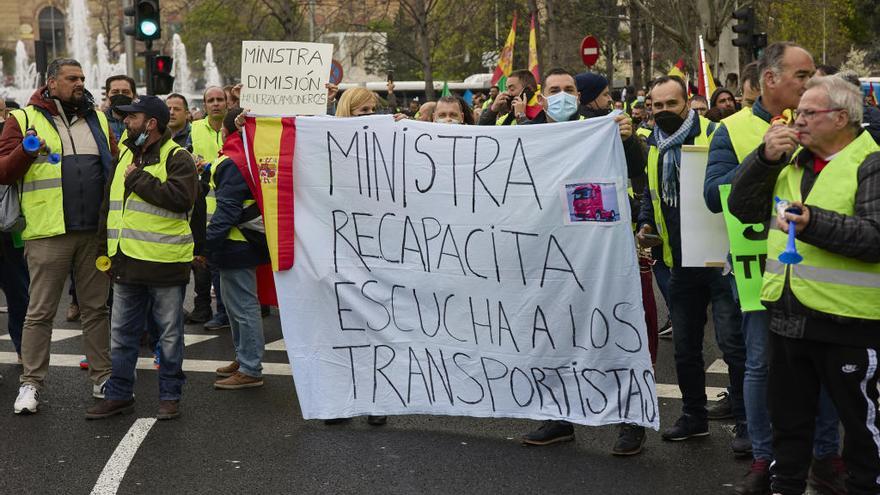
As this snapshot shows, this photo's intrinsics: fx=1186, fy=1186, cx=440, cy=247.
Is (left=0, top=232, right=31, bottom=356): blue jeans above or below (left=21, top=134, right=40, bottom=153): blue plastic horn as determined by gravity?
below

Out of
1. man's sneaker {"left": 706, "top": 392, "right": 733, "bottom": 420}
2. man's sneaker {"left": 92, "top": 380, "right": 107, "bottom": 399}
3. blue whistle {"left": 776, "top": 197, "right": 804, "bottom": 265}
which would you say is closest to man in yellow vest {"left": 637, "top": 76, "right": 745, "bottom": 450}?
man's sneaker {"left": 706, "top": 392, "right": 733, "bottom": 420}

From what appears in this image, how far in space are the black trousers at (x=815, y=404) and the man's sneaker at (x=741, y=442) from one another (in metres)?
0.93

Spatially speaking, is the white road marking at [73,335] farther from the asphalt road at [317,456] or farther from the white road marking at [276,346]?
the asphalt road at [317,456]

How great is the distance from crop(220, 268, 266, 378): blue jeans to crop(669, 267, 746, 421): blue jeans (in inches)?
109

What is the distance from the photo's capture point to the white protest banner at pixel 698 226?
5.51m

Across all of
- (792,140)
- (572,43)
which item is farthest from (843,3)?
(792,140)

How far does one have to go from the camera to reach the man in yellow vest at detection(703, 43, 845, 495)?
197 inches

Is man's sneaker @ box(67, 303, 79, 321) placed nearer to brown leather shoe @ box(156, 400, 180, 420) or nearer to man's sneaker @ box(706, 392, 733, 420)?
brown leather shoe @ box(156, 400, 180, 420)

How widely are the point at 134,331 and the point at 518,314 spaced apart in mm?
2283

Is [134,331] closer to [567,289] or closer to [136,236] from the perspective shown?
[136,236]

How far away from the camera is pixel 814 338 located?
4430mm

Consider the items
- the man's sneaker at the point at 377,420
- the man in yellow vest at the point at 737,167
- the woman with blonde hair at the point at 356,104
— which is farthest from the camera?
the woman with blonde hair at the point at 356,104

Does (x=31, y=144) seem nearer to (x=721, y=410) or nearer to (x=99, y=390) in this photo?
(x=99, y=390)

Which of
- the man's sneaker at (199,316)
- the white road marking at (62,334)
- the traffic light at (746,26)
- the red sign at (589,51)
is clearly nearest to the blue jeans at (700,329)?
Result: the man's sneaker at (199,316)
